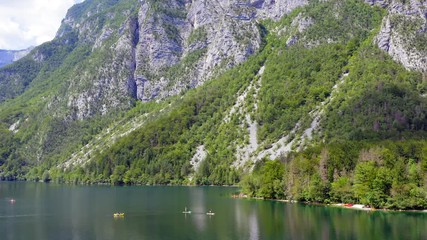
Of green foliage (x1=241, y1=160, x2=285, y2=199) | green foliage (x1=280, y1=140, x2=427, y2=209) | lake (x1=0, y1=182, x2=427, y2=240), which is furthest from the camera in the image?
green foliage (x1=241, y1=160, x2=285, y2=199)

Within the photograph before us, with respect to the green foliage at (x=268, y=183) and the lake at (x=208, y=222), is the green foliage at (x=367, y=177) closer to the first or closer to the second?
the green foliage at (x=268, y=183)

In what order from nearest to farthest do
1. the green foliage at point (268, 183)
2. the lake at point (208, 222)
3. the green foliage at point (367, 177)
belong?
the lake at point (208, 222) → the green foliage at point (367, 177) → the green foliage at point (268, 183)

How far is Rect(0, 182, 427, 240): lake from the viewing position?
279ft

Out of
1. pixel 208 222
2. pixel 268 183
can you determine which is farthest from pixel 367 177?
pixel 208 222

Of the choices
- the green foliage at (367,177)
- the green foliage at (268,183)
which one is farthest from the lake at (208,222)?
the green foliage at (268,183)

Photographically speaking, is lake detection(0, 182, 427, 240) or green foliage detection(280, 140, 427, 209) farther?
green foliage detection(280, 140, 427, 209)

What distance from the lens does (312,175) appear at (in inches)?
5172

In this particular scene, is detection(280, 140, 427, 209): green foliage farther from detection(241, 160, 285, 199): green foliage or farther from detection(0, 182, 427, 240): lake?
detection(0, 182, 427, 240): lake

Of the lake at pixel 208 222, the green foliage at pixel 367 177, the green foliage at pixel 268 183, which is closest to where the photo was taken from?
the lake at pixel 208 222

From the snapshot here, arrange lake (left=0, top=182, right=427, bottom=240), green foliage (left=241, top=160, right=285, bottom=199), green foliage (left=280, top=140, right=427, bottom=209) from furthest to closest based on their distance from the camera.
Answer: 1. green foliage (left=241, top=160, right=285, bottom=199)
2. green foliage (left=280, top=140, right=427, bottom=209)
3. lake (left=0, top=182, right=427, bottom=240)

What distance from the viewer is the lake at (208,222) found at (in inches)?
3354

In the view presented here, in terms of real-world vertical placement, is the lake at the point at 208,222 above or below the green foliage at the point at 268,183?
below

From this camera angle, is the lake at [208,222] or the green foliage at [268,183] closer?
the lake at [208,222]

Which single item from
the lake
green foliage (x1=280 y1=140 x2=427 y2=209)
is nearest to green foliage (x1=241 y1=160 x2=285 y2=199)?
green foliage (x1=280 y1=140 x2=427 y2=209)
